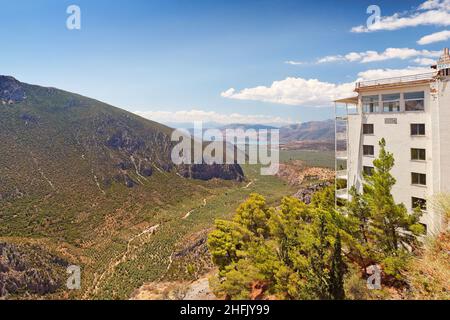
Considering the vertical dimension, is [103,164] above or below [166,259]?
above

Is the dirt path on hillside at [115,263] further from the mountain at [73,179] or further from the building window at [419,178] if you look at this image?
the building window at [419,178]

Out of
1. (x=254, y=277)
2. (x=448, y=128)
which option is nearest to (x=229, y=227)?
(x=254, y=277)

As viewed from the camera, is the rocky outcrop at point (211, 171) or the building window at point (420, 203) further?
the rocky outcrop at point (211, 171)

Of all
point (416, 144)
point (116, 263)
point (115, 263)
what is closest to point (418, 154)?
point (416, 144)

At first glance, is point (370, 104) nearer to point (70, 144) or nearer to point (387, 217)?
point (387, 217)

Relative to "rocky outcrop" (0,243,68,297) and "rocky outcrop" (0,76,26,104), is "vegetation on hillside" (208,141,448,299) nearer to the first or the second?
"rocky outcrop" (0,243,68,297)

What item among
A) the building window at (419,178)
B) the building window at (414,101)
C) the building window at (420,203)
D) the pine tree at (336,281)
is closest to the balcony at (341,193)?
the building window at (420,203)
